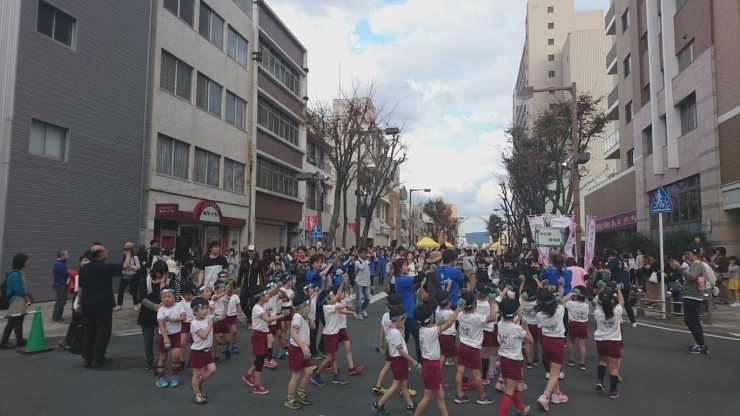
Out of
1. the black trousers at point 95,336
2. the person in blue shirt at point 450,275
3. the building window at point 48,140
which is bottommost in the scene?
the black trousers at point 95,336

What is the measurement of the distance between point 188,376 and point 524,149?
88.8 ft

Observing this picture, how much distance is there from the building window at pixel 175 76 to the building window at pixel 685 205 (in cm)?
2222

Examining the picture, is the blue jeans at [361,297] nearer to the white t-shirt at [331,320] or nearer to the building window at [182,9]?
the white t-shirt at [331,320]

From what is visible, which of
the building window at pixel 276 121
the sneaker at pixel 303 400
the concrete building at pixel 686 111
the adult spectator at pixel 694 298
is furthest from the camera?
the building window at pixel 276 121

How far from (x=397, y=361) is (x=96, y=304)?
505 cm

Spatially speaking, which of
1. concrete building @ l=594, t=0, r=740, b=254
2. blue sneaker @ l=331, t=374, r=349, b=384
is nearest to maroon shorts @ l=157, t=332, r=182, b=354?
blue sneaker @ l=331, t=374, r=349, b=384

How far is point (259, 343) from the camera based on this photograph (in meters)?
A: 6.71

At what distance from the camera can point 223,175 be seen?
2470 centimetres

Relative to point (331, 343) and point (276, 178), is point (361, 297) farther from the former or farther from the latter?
point (276, 178)

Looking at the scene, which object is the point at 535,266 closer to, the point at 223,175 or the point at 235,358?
the point at 235,358

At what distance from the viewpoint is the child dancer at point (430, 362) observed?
531cm

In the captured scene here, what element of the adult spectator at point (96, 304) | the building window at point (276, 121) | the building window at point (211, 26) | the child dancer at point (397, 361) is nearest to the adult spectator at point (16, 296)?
the adult spectator at point (96, 304)

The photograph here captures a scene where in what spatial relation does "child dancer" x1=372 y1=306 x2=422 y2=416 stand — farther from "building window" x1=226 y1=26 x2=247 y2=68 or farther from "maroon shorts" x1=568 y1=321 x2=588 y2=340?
"building window" x1=226 y1=26 x2=247 y2=68

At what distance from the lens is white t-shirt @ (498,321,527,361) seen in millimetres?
5656
